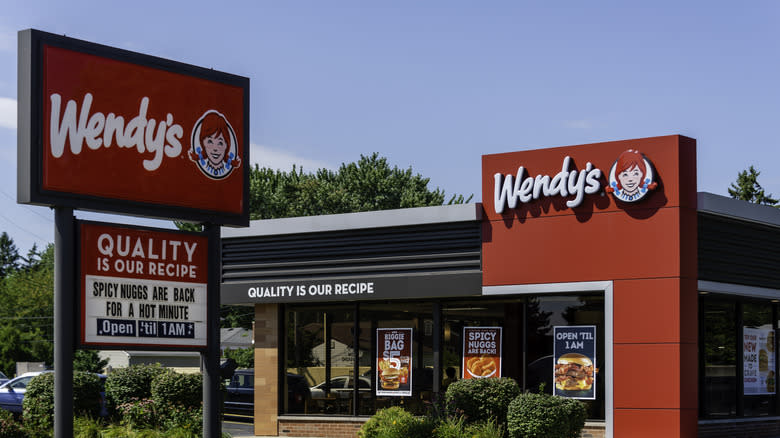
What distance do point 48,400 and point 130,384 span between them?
1.90m

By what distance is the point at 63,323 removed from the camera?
1328 centimetres

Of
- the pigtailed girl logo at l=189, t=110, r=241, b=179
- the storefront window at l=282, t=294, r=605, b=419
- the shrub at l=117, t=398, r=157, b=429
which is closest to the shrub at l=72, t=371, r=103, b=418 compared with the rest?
the shrub at l=117, t=398, r=157, b=429

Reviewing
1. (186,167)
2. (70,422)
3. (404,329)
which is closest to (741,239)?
(404,329)

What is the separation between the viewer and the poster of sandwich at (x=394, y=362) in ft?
82.5

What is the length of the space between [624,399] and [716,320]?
379 centimetres

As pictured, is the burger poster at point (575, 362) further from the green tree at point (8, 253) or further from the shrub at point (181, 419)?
the green tree at point (8, 253)

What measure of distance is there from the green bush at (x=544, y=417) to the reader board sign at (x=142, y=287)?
7.89m

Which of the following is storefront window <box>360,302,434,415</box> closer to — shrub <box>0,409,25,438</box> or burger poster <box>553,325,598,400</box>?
burger poster <box>553,325,598,400</box>

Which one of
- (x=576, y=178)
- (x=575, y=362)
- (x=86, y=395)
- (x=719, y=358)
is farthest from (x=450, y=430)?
(x=86, y=395)

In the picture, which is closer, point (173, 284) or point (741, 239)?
point (173, 284)

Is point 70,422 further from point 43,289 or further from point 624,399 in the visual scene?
point 43,289

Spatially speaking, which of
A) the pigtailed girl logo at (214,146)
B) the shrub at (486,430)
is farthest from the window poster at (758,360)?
the pigtailed girl logo at (214,146)

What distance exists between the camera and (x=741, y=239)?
2383 cm

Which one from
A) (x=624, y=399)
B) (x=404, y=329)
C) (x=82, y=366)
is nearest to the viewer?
(x=624, y=399)
